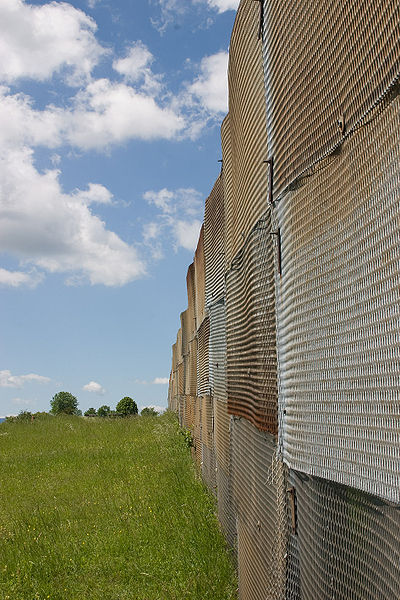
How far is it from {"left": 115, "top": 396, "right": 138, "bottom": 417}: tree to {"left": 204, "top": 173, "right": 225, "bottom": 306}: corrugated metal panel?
97.1 feet

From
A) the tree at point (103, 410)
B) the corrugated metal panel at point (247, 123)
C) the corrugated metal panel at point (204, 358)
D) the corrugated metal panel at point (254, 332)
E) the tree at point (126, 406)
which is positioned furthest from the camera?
the tree at point (103, 410)

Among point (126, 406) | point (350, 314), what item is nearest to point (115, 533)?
point (350, 314)

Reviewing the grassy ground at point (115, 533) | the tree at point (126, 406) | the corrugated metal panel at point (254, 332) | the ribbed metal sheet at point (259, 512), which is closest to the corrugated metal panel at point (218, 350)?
the corrugated metal panel at point (254, 332)

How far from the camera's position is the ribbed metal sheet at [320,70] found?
1.56 meters

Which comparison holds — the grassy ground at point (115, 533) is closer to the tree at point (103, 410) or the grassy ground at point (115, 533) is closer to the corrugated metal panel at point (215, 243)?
the corrugated metal panel at point (215, 243)

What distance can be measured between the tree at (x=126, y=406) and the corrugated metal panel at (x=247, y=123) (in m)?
31.9

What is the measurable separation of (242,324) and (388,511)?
2.24 meters

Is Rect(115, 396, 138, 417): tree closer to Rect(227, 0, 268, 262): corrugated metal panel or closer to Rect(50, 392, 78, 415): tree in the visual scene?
Rect(50, 392, 78, 415): tree

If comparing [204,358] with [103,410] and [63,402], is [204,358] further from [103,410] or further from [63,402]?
[63,402]

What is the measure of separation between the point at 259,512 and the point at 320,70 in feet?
6.55

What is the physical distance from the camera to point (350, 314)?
5.52 feet

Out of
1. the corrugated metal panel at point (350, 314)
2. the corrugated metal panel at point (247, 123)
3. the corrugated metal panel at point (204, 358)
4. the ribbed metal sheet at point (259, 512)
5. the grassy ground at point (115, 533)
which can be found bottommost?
the grassy ground at point (115, 533)

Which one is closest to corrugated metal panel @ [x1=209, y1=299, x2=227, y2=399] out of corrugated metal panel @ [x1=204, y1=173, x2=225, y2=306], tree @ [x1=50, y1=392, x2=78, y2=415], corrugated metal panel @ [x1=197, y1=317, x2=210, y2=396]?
corrugated metal panel @ [x1=204, y1=173, x2=225, y2=306]

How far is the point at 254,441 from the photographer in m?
3.31
